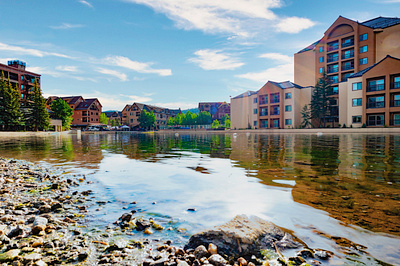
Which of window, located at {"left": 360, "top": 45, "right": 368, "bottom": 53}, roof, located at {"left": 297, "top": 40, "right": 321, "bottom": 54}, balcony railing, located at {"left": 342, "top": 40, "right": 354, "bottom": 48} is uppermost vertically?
roof, located at {"left": 297, "top": 40, "right": 321, "bottom": 54}

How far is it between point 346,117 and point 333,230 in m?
56.7

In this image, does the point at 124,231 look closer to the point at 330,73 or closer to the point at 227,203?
the point at 227,203

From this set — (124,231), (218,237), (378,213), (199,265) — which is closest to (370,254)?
(378,213)

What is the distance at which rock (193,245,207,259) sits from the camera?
2.74 m

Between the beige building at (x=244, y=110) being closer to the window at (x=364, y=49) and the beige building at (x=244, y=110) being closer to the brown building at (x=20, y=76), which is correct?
the window at (x=364, y=49)

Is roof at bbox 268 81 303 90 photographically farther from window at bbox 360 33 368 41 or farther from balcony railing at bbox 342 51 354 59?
window at bbox 360 33 368 41

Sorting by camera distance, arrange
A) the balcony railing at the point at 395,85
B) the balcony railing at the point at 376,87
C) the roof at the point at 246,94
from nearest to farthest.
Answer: the balcony railing at the point at 395,85 → the balcony railing at the point at 376,87 → the roof at the point at 246,94

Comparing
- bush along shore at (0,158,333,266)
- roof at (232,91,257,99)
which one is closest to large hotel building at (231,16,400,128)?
roof at (232,91,257,99)

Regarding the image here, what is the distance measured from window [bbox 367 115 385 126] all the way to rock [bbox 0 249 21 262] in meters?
56.3

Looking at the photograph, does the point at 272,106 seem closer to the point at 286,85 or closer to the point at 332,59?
the point at 286,85

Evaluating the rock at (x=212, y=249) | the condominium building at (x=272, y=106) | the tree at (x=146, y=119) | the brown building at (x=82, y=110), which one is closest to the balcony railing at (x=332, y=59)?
the condominium building at (x=272, y=106)

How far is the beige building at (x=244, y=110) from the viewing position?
2773 inches

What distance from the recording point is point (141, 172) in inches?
314

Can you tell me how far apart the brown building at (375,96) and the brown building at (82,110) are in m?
103
